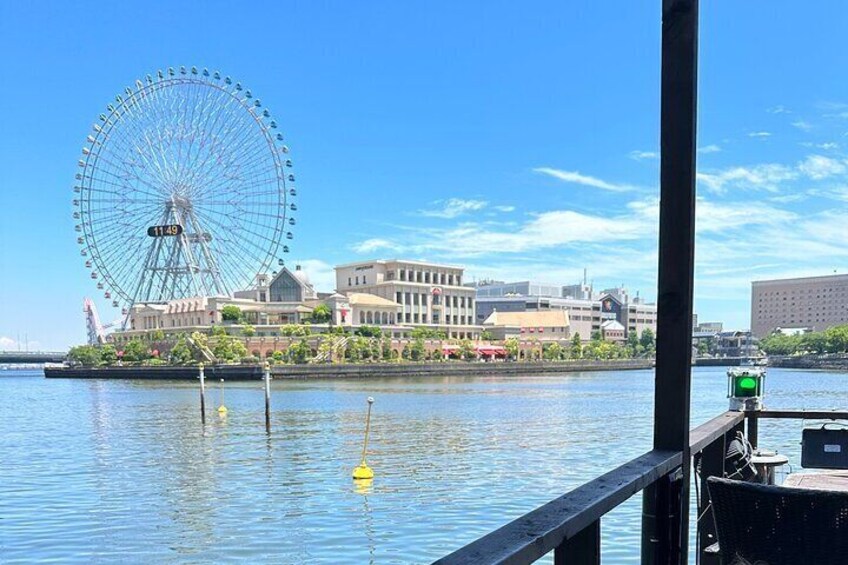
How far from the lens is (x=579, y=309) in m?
147

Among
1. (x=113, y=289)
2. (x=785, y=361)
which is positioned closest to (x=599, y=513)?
(x=113, y=289)

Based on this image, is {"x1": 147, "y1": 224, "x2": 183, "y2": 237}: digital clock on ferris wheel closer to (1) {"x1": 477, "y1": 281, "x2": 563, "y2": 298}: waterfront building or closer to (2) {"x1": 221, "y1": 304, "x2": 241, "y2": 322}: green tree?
(2) {"x1": 221, "y1": 304, "x2": 241, "y2": 322}: green tree

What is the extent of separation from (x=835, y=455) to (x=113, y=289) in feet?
251

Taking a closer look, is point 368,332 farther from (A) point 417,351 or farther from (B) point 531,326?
(B) point 531,326

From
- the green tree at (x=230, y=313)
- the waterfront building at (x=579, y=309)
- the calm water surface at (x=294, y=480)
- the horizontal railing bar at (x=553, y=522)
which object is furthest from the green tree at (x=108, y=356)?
the horizontal railing bar at (x=553, y=522)

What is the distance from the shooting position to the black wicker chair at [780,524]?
96.6 inches

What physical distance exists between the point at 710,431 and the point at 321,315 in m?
98.9

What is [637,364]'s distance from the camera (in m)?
122

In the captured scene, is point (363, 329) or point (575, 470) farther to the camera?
point (363, 329)

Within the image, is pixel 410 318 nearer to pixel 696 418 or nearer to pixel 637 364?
pixel 637 364

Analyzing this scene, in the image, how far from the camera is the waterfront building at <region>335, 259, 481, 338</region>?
380 feet

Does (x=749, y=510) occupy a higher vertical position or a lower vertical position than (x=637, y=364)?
higher

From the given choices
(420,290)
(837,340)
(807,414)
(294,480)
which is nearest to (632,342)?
(837,340)

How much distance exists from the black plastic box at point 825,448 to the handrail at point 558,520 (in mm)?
3313
